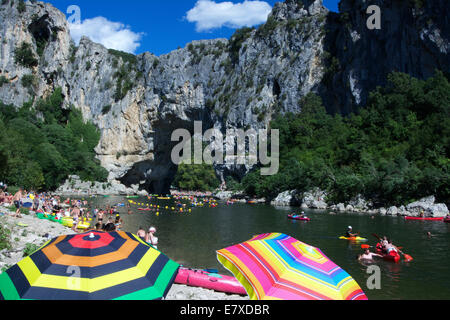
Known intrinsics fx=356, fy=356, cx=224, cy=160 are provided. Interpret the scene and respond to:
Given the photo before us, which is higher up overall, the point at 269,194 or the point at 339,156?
the point at 339,156

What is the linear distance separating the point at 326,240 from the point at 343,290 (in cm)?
1308

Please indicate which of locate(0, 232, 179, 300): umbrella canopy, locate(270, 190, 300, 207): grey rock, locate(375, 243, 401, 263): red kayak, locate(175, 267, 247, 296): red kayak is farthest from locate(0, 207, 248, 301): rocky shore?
locate(270, 190, 300, 207): grey rock

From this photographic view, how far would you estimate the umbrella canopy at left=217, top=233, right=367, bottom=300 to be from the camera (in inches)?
199

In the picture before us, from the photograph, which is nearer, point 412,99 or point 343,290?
point 343,290

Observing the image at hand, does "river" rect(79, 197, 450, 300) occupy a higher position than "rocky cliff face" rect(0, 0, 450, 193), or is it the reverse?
"rocky cliff face" rect(0, 0, 450, 193)

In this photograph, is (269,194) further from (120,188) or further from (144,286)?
(144,286)

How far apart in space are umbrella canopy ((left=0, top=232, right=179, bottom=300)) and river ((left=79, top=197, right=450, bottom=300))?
23.6 feet

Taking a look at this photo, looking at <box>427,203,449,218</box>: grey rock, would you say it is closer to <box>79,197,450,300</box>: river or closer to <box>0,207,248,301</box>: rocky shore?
<box>79,197,450,300</box>: river

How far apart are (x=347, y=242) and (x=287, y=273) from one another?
1316 centimetres

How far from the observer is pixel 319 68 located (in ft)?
173

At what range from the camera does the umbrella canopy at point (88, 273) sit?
435 cm

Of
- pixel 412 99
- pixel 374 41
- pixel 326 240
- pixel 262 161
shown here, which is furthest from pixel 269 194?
pixel 326 240

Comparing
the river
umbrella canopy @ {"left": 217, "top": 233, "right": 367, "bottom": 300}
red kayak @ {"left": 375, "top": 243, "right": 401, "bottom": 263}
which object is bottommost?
the river

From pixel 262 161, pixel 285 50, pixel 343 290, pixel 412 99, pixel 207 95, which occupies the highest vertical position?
pixel 285 50
